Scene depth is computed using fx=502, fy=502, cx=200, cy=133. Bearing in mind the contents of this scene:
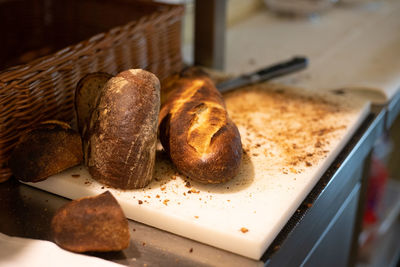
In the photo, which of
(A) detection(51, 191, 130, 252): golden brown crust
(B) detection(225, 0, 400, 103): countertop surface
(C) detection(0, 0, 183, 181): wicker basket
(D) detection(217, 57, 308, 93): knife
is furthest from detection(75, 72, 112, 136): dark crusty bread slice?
(B) detection(225, 0, 400, 103): countertop surface

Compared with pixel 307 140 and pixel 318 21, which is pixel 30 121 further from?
pixel 318 21

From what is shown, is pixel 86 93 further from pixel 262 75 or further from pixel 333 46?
pixel 333 46

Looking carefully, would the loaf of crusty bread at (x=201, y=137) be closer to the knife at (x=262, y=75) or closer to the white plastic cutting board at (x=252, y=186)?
the white plastic cutting board at (x=252, y=186)

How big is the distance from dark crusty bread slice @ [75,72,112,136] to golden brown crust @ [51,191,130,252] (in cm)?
21

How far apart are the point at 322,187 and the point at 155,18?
0.51 meters

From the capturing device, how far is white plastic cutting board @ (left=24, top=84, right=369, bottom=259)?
0.74 meters

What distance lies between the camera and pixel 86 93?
89cm

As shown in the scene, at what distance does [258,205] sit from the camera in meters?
0.78

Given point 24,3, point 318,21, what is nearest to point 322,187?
point 24,3

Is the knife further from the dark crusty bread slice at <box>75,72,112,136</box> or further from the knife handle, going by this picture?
the dark crusty bread slice at <box>75,72,112,136</box>

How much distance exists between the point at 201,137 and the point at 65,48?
30cm

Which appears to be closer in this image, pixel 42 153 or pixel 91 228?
pixel 91 228

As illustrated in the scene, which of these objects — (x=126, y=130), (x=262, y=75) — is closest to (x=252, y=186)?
(x=126, y=130)

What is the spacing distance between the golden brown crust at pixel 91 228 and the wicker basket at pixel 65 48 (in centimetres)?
22
